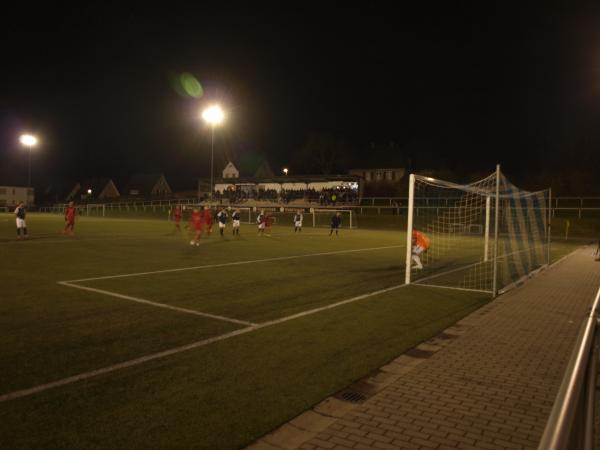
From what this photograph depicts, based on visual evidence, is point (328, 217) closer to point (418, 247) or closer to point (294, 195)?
point (294, 195)

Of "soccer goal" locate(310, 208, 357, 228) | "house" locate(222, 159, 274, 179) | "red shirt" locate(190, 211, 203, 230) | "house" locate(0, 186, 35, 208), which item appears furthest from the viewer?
"house" locate(0, 186, 35, 208)

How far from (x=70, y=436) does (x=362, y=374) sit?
322 cm

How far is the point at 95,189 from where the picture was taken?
9538 centimetres

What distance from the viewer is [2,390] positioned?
185 inches

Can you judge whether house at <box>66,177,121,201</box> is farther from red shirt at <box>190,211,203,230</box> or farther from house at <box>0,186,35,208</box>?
red shirt at <box>190,211,203,230</box>

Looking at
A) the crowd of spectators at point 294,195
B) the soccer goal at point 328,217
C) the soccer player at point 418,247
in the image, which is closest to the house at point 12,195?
the crowd of spectators at point 294,195

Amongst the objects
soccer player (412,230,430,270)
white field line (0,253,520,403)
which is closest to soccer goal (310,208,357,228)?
soccer player (412,230,430,270)

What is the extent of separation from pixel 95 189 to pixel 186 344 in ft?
Answer: 324

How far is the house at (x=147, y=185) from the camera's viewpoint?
92.3m

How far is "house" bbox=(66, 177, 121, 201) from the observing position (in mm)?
95000

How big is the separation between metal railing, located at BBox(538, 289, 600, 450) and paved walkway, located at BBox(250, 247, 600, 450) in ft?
7.26

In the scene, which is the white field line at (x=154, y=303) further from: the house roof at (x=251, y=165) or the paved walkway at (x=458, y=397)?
the house roof at (x=251, y=165)

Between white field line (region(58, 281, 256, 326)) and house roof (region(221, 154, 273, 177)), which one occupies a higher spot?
house roof (region(221, 154, 273, 177))

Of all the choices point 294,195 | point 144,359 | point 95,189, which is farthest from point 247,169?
point 144,359
